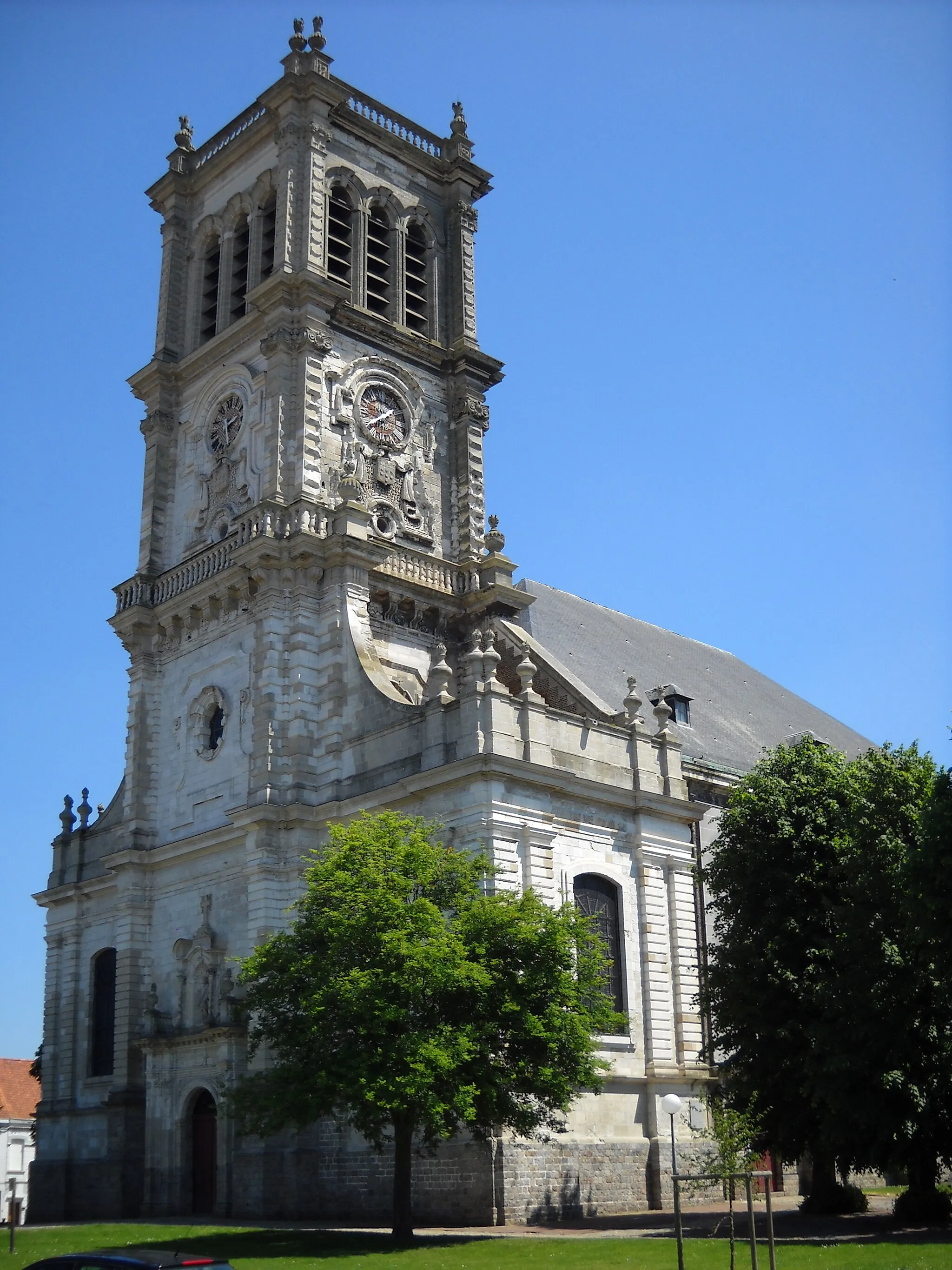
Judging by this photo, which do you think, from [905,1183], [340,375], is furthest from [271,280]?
[905,1183]

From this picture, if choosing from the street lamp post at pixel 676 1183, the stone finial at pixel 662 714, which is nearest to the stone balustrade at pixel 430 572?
the stone finial at pixel 662 714

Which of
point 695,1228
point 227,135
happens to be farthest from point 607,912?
point 227,135

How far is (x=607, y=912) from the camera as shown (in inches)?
1287

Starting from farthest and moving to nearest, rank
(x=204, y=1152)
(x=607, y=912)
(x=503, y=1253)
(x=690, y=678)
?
(x=690, y=678), (x=204, y=1152), (x=607, y=912), (x=503, y=1253)

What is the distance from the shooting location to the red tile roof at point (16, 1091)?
70.8m

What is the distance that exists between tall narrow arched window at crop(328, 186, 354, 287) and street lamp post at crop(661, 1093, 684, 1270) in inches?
1073

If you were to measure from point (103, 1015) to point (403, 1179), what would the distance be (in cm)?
1929

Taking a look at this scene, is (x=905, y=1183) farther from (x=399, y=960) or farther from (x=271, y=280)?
(x=271, y=280)

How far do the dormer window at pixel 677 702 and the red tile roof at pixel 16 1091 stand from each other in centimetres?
4375

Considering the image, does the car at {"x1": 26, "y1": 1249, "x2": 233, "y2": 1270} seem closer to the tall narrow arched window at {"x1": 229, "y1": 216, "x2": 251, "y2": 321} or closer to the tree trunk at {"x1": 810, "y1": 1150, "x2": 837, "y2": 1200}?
the tree trunk at {"x1": 810, "y1": 1150, "x2": 837, "y2": 1200}

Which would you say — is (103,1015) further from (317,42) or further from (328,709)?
(317,42)

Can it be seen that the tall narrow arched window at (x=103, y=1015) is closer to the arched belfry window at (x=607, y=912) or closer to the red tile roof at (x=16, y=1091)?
the arched belfry window at (x=607, y=912)

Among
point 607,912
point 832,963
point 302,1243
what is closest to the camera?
point 302,1243

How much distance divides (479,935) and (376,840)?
2.90 meters
